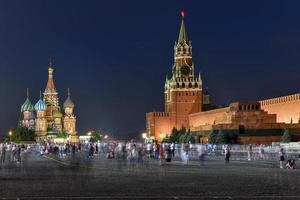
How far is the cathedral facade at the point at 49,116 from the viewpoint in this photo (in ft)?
449

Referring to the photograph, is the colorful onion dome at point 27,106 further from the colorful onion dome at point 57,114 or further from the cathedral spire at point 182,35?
the cathedral spire at point 182,35

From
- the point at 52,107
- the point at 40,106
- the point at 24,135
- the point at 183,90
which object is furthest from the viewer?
the point at 52,107

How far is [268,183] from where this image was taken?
17344mm

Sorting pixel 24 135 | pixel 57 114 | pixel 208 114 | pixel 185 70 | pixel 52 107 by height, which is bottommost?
pixel 24 135

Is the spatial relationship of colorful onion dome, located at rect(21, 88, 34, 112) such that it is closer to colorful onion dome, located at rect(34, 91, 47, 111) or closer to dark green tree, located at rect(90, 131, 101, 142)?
colorful onion dome, located at rect(34, 91, 47, 111)

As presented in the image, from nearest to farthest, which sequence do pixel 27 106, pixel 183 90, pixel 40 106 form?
Result: 1. pixel 183 90
2. pixel 40 106
3. pixel 27 106

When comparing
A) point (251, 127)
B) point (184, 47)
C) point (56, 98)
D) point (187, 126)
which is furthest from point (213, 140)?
point (56, 98)

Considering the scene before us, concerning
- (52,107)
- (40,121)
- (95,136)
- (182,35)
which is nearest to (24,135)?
(40,121)

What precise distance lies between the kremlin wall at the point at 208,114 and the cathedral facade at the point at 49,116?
79.6 feet

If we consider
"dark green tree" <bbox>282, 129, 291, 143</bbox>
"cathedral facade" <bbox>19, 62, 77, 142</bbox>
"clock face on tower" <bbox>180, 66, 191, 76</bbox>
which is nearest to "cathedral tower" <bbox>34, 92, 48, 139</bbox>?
"cathedral facade" <bbox>19, 62, 77, 142</bbox>

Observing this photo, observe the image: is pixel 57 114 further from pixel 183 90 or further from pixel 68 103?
pixel 183 90

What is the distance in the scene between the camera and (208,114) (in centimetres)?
10669

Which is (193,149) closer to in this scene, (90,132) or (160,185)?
(160,185)

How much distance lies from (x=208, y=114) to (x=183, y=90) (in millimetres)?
14563
